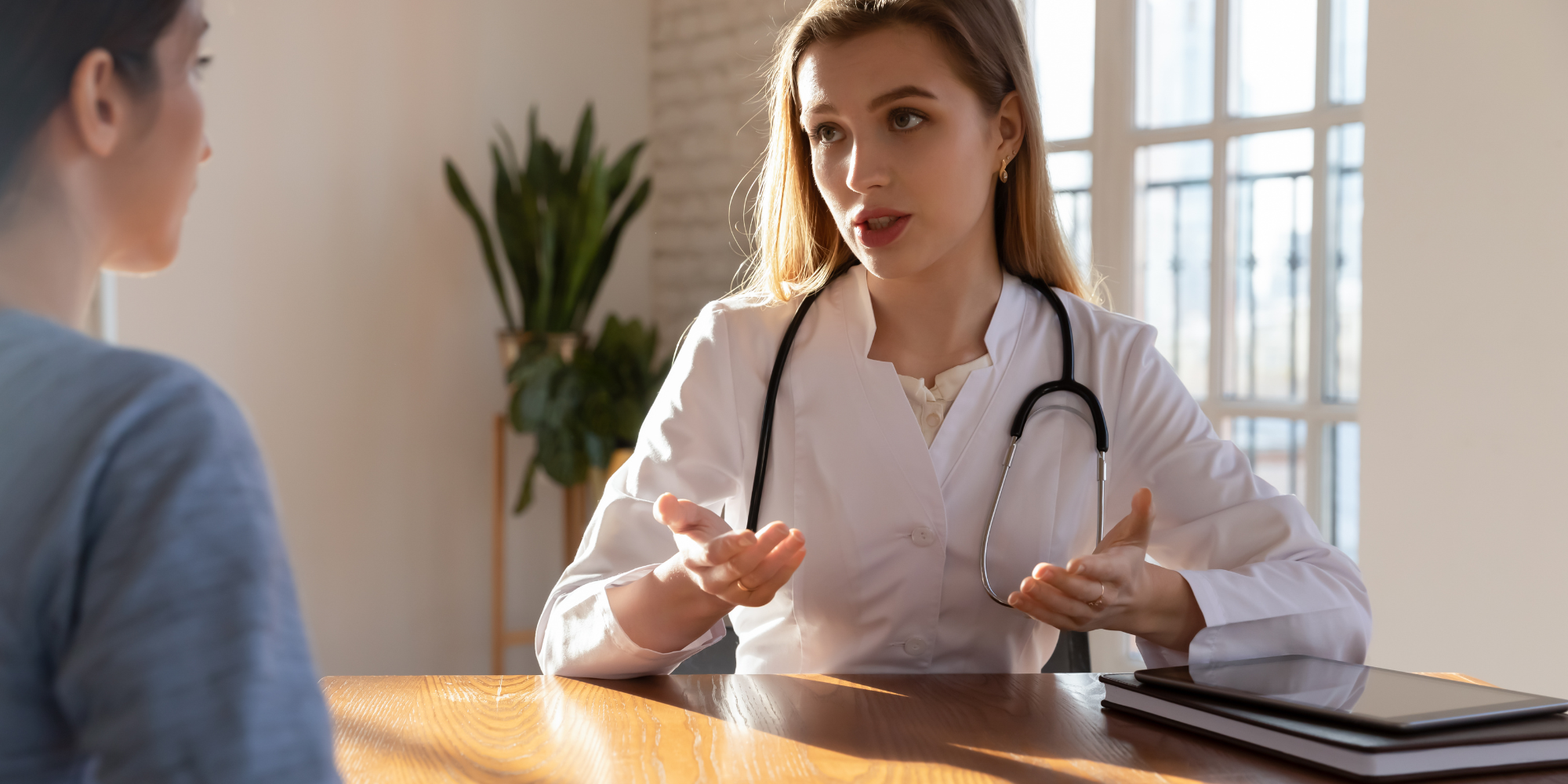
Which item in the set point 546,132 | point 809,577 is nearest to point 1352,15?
point 809,577

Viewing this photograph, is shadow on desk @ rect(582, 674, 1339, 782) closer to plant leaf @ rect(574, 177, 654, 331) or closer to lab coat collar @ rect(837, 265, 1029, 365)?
lab coat collar @ rect(837, 265, 1029, 365)

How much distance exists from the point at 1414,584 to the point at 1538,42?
1.06 meters

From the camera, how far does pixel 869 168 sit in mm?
1509

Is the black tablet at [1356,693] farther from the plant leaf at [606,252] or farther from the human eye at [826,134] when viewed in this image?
the plant leaf at [606,252]

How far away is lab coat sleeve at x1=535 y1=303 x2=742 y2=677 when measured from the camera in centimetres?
132

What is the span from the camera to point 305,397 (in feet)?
11.6

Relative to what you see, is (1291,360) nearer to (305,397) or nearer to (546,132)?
(546,132)

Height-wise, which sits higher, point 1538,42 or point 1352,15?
point 1352,15

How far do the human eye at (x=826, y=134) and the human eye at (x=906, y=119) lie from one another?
0.25 ft

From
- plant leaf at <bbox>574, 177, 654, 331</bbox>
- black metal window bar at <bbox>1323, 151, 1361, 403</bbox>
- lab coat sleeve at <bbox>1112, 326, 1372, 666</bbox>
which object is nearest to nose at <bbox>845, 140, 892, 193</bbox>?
lab coat sleeve at <bbox>1112, 326, 1372, 666</bbox>

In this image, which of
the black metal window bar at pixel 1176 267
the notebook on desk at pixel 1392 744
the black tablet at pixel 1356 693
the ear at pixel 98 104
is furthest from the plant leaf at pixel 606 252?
the ear at pixel 98 104

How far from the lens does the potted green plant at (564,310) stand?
138 inches

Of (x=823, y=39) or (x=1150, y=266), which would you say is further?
(x=1150, y=266)

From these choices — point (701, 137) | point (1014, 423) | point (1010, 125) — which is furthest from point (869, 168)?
point (701, 137)
